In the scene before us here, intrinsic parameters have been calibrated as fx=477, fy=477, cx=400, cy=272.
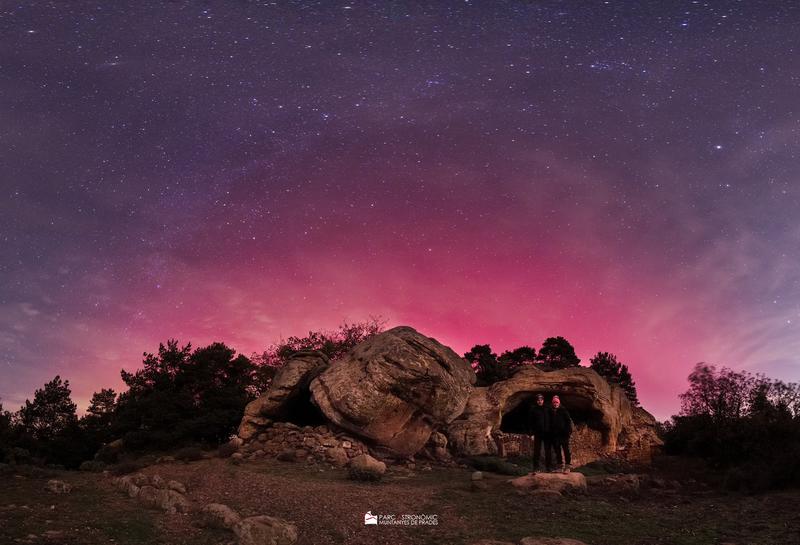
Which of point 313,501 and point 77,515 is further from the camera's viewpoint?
point 313,501

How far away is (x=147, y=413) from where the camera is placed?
25.5m

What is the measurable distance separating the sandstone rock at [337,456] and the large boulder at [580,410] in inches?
330

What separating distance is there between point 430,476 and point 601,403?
64.0 ft

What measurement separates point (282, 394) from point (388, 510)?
14762mm

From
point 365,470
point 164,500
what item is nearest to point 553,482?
point 365,470

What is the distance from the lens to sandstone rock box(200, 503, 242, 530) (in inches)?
376

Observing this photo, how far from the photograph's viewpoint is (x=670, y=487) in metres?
18.4

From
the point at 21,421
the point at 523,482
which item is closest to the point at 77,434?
the point at 21,421

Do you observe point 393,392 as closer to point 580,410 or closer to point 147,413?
point 147,413

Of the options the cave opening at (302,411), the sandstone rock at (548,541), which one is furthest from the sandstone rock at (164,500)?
the cave opening at (302,411)

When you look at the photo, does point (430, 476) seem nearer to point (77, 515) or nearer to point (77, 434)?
point (77, 515)

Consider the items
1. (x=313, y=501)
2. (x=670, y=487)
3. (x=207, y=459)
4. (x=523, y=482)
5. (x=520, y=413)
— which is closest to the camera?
(x=313, y=501)

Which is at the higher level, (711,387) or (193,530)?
(711,387)

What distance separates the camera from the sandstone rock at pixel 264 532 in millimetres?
8453
